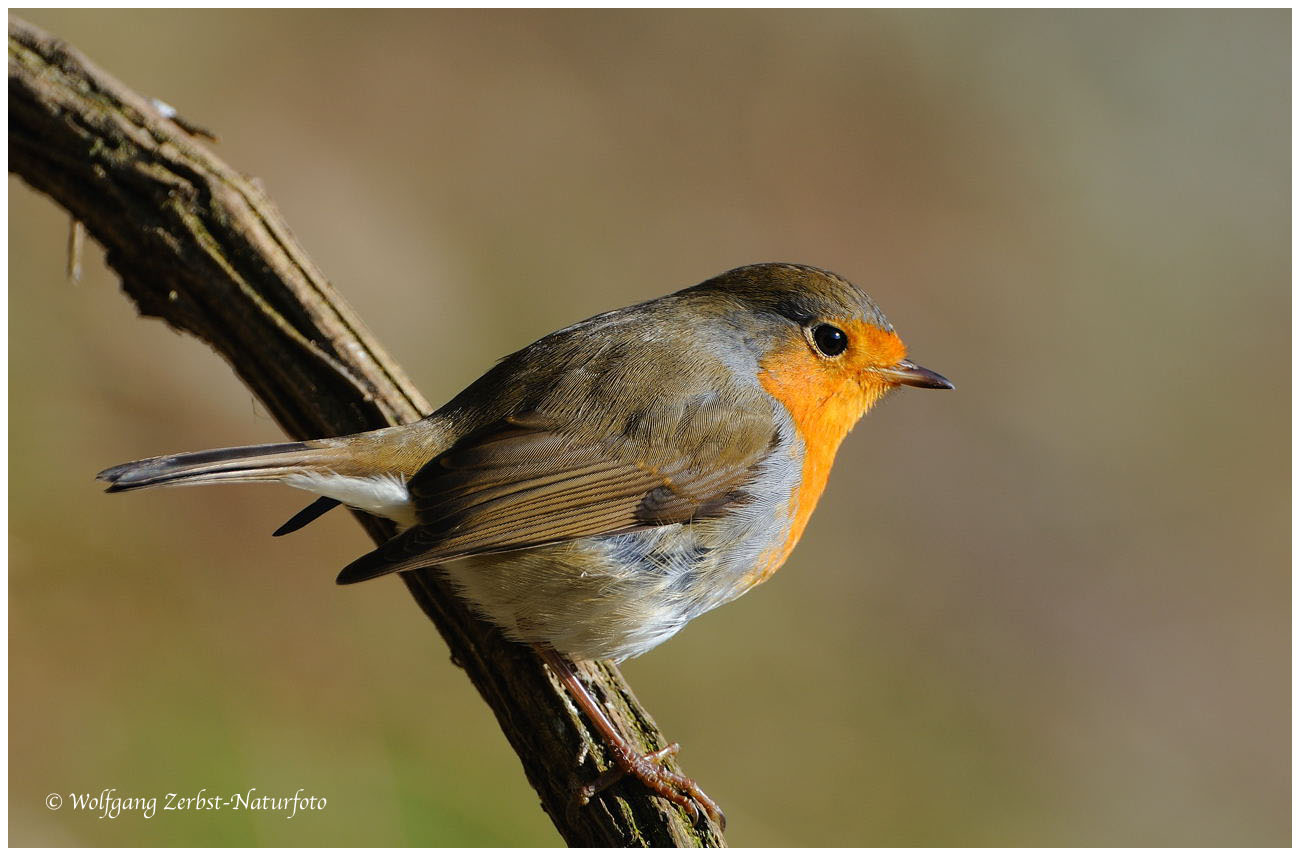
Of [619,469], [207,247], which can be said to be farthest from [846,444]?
[207,247]

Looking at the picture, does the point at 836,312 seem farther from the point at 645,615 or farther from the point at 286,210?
the point at 286,210

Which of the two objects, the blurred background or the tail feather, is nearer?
the tail feather

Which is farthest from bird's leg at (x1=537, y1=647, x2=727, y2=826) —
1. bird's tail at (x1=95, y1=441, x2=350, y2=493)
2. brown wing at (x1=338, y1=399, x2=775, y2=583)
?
bird's tail at (x1=95, y1=441, x2=350, y2=493)

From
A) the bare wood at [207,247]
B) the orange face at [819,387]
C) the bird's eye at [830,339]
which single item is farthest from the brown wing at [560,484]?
the bare wood at [207,247]

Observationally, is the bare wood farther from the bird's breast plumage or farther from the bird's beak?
the bird's beak

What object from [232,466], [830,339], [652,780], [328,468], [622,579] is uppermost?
[232,466]

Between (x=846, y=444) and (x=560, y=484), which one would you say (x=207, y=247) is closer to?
(x=560, y=484)
